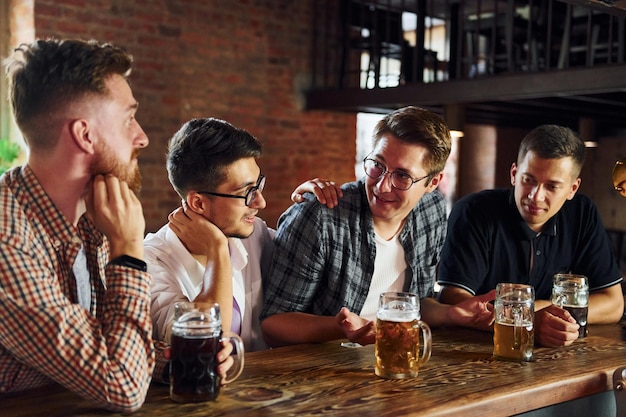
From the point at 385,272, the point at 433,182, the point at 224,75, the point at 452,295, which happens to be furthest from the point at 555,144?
the point at 224,75

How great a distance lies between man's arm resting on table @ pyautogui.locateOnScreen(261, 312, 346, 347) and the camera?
1958mm

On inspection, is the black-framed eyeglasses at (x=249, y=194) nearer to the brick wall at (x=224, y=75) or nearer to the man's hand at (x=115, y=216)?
the man's hand at (x=115, y=216)

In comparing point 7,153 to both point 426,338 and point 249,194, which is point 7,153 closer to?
point 249,194

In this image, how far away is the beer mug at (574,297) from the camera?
209 cm

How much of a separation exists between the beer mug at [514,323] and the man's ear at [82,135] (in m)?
1.04

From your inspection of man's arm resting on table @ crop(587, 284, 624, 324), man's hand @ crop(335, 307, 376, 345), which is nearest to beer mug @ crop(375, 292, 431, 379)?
man's hand @ crop(335, 307, 376, 345)

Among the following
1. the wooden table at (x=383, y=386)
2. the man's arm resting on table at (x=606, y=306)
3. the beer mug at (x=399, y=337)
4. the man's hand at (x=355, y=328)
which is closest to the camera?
the wooden table at (x=383, y=386)

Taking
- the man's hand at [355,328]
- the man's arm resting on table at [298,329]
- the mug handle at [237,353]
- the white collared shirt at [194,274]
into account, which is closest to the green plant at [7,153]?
the white collared shirt at [194,274]

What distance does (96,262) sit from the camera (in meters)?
1.53

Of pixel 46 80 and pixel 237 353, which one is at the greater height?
pixel 46 80

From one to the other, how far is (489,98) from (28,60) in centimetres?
526

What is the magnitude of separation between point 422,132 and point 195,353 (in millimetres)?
1036

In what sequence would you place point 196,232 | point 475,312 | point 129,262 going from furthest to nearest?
point 475,312, point 196,232, point 129,262

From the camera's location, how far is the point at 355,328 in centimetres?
177
